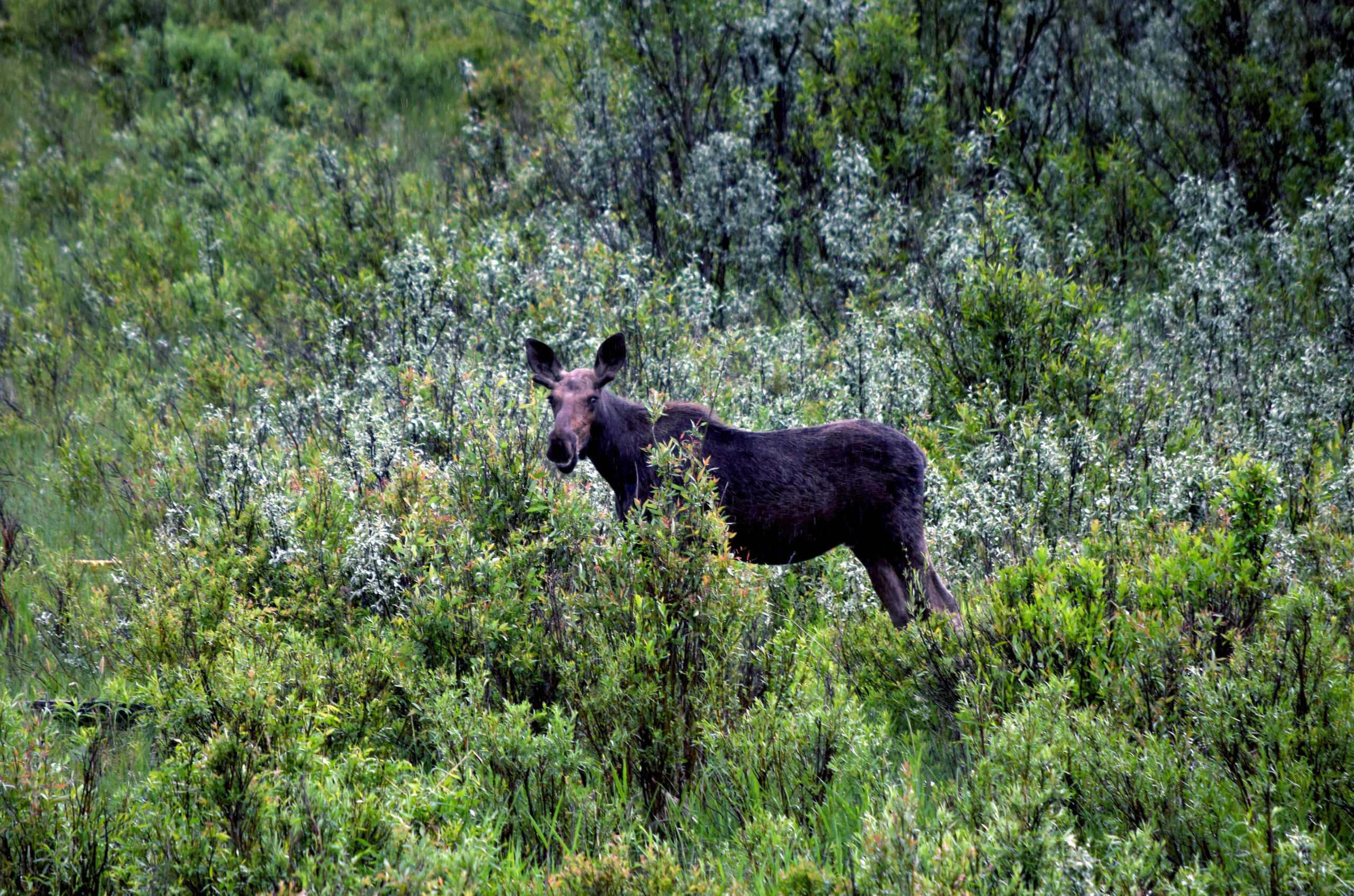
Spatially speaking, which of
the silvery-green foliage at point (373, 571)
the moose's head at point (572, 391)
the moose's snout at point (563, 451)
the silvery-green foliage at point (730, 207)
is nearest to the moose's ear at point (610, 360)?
the moose's head at point (572, 391)

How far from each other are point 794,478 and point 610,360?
1.44 m

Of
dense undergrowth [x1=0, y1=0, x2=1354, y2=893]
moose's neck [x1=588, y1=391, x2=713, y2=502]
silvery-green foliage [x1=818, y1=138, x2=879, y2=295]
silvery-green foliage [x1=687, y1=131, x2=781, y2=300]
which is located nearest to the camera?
dense undergrowth [x1=0, y1=0, x2=1354, y2=893]

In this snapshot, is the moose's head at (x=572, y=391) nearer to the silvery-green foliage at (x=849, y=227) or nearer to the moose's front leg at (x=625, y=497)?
the moose's front leg at (x=625, y=497)

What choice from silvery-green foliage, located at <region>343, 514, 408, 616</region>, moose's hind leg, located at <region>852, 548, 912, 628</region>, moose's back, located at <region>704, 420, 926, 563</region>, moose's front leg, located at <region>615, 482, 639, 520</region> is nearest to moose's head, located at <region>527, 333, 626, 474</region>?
moose's front leg, located at <region>615, 482, 639, 520</region>

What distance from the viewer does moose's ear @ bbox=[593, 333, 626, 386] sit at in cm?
604

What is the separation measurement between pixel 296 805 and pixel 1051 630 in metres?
3.53

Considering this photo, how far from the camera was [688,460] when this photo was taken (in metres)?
5.66

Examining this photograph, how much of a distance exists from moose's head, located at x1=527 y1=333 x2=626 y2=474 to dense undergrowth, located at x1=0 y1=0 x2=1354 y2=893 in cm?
36

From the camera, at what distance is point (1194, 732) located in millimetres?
3836

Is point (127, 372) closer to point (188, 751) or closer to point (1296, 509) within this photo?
point (188, 751)

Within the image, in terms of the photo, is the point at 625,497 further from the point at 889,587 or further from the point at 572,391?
the point at 889,587

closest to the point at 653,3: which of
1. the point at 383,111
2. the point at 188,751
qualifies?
the point at 383,111

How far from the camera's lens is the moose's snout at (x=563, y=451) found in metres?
5.40

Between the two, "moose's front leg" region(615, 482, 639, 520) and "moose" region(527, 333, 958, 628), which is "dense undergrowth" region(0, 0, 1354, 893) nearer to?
"moose's front leg" region(615, 482, 639, 520)
